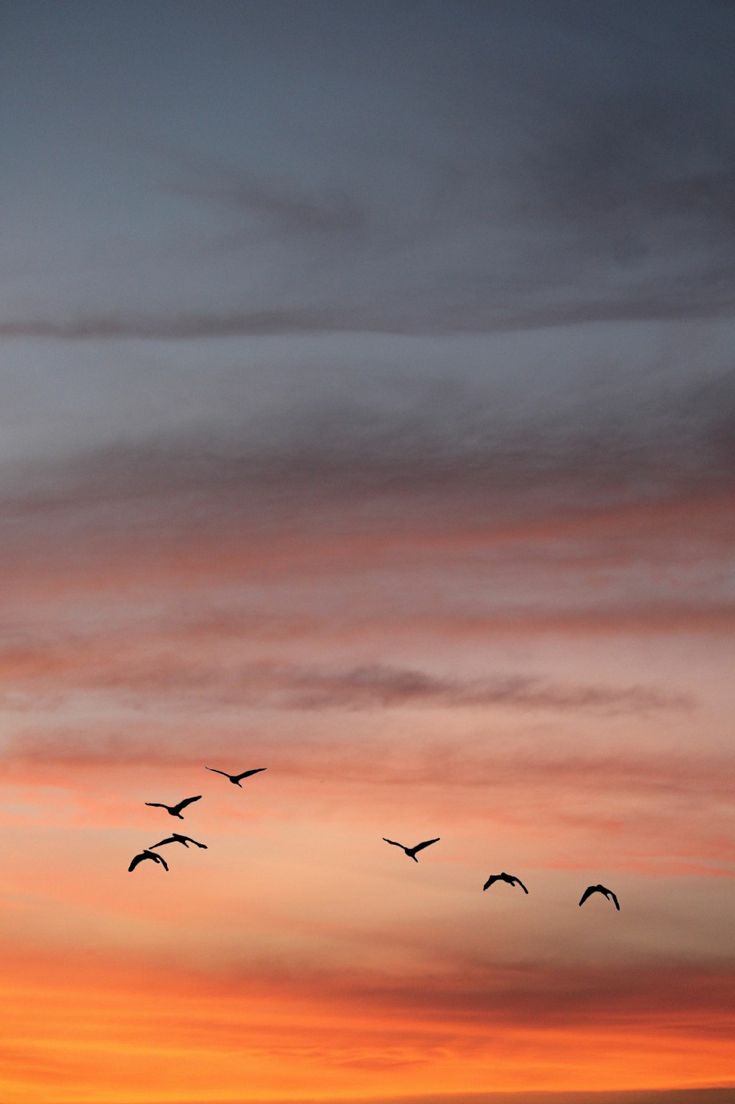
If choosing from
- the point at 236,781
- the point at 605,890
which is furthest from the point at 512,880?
the point at 236,781

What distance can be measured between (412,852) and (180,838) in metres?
22.2

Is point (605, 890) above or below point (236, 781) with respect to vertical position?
below

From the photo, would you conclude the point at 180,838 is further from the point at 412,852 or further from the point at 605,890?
the point at 605,890

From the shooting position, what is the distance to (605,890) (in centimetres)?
14138

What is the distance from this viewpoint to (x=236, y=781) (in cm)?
14588

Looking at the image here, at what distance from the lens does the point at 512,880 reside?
144 m

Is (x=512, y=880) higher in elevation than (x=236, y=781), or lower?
lower

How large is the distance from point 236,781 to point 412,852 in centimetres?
1876

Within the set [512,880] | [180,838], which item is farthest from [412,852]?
[180,838]

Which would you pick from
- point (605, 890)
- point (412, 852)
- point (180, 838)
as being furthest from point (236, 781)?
point (605, 890)

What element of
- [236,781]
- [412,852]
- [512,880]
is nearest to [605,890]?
[512,880]

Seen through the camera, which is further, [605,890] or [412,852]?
[412,852]

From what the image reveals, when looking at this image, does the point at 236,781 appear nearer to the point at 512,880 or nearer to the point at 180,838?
the point at 180,838

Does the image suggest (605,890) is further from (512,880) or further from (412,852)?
(412,852)
